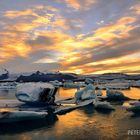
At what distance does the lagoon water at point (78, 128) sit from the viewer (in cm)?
1243

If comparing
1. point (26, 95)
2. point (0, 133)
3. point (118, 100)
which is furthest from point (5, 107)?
point (118, 100)

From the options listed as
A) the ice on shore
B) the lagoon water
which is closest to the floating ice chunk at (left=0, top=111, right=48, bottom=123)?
the lagoon water

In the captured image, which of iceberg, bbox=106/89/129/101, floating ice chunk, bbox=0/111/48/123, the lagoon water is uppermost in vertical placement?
iceberg, bbox=106/89/129/101

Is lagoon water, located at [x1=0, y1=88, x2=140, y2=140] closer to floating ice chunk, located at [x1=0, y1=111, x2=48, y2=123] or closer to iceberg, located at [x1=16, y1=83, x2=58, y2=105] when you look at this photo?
floating ice chunk, located at [x1=0, y1=111, x2=48, y2=123]

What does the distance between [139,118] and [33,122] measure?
20.4 feet

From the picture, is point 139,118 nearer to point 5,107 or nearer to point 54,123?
point 54,123

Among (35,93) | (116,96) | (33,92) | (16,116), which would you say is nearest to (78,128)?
(16,116)

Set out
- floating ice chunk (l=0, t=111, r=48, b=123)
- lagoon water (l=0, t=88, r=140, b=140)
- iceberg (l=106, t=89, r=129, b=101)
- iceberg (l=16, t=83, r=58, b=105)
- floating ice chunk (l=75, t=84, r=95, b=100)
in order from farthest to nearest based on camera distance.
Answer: iceberg (l=106, t=89, r=129, b=101) < floating ice chunk (l=75, t=84, r=95, b=100) < iceberg (l=16, t=83, r=58, b=105) < floating ice chunk (l=0, t=111, r=48, b=123) < lagoon water (l=0, t=88, r=140, b=140)

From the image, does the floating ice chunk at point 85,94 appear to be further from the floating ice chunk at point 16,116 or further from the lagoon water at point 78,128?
the floating ice chunk at point 16,116

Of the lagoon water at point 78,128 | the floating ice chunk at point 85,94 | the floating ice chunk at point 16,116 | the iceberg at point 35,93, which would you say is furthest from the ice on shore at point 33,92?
the floating ice chunk at point 16,116

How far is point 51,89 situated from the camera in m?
21.9

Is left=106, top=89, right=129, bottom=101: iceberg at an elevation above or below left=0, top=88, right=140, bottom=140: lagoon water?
above

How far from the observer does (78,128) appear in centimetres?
1404

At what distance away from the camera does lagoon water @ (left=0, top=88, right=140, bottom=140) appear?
1243 centimetres
